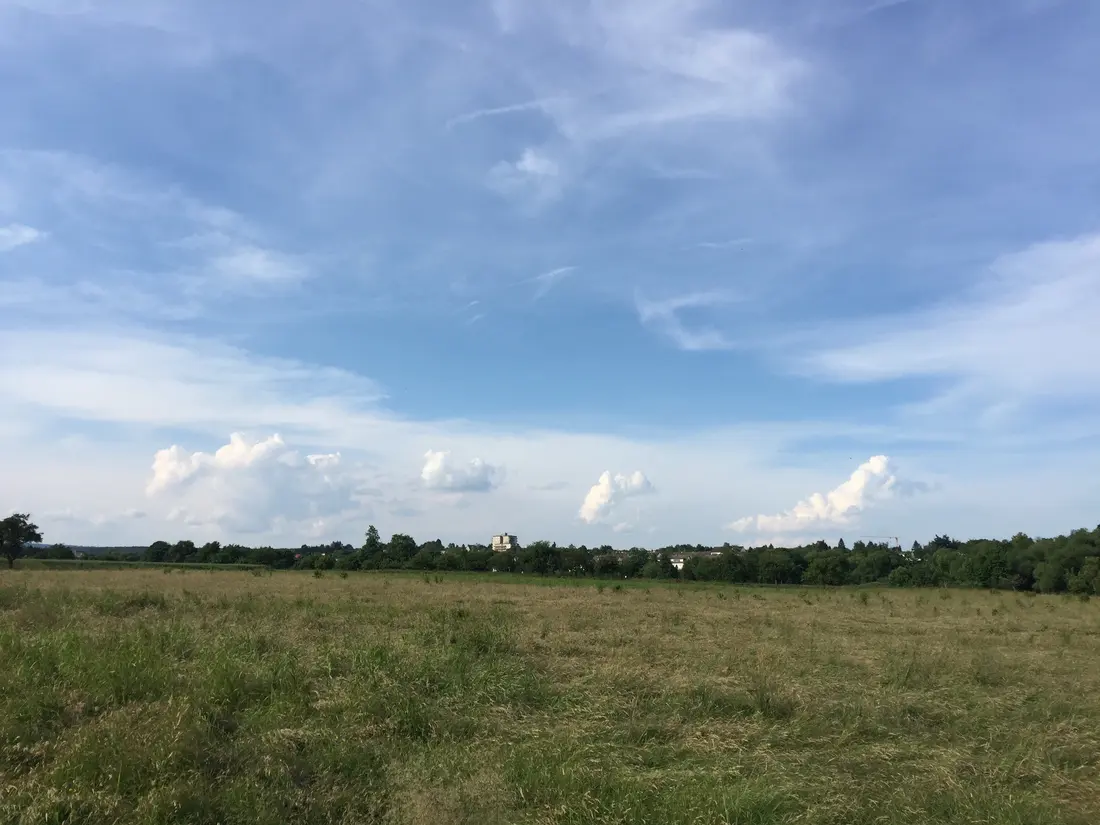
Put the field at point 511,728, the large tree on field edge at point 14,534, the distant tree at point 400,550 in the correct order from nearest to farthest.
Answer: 1. the field at point 511,728
2. the large tree on field edge at point 14,534
3. the distant tree at point 400,550

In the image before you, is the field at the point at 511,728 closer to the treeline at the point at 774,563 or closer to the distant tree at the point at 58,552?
the treeline at the point at 774,563

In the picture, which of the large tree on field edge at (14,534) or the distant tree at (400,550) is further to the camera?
the distant tree at (400,550)

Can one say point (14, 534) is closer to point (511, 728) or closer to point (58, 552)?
point (58, 552)

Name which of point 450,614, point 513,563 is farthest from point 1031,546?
point 450,614

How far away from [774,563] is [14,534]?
66.5m

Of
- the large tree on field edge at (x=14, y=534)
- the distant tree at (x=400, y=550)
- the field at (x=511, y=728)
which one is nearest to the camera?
the field at (x=511, y=728)

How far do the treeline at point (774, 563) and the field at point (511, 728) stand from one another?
47058mm

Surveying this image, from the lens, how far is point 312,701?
8.37 meters

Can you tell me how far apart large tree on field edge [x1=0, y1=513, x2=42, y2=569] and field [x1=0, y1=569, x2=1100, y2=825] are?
5068cm

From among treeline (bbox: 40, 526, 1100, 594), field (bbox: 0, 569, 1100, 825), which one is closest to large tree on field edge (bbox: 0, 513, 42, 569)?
treeline (bbox: 40, 526, 1100, 594)

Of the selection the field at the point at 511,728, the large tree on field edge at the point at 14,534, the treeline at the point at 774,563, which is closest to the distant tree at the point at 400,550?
the treeline at the point at 774,563

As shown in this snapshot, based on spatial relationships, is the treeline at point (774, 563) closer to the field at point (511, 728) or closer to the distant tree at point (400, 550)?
the distant tree at point (400, 550)

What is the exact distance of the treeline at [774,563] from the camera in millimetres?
58062

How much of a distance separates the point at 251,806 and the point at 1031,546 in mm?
74887
